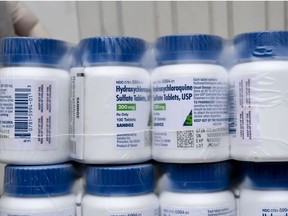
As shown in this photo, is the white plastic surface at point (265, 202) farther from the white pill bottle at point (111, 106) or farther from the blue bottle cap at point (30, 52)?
the blue bottle cap at point (30, 52)

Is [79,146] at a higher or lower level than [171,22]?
lower

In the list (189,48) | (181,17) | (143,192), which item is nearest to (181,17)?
Answer: (181,17)

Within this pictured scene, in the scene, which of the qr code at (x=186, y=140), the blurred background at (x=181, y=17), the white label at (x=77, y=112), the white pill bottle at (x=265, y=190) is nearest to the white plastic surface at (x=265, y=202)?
the white pill bottle at (x=265, y=190)

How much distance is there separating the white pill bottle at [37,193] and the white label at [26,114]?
0.12 feet

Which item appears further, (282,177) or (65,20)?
(65,20)

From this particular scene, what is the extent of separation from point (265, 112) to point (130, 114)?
7.0 inches

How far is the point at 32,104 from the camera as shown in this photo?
24.8 inches

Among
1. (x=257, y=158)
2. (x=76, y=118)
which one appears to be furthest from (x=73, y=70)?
(x=257, y=158)

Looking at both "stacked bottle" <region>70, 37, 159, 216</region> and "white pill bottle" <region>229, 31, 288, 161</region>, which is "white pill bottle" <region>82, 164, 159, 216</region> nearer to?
"stacked bottle" <region>70, 37, 159, 216</region>

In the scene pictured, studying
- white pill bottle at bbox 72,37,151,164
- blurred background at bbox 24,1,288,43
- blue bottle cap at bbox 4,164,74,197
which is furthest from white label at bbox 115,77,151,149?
blurred background at bbox 24,1,288,43

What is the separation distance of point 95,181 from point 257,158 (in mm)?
220

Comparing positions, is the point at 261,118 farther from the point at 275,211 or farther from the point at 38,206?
the point at 38,206

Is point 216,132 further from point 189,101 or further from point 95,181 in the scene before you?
point 95,181

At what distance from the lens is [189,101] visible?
0.62 metres
